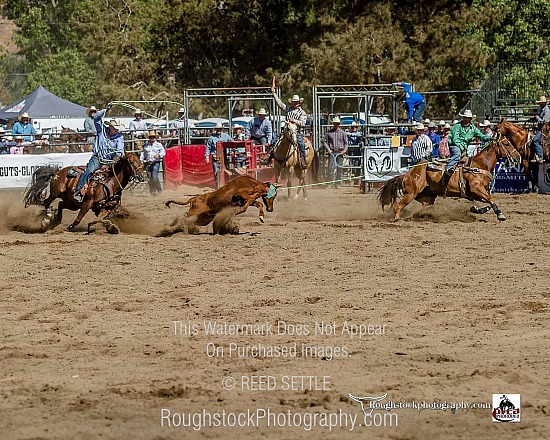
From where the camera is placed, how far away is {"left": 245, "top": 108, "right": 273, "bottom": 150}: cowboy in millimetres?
20969

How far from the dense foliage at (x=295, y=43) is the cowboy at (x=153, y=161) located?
14.0 meters

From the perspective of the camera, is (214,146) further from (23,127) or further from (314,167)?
(23,127)

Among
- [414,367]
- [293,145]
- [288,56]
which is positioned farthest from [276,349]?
[288,56]

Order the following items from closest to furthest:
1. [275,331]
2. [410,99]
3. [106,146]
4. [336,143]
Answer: [275,331], [106,146], [410,99], [336,143]

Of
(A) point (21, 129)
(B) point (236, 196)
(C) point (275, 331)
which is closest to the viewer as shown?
(C) point (275, 331)

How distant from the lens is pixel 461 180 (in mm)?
14227

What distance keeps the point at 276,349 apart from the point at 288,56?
33944 mm

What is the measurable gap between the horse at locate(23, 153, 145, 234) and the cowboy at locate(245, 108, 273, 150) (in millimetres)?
7260

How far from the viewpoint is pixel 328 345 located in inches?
284

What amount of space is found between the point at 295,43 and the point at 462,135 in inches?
981

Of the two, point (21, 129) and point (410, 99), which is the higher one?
point (410, 99)

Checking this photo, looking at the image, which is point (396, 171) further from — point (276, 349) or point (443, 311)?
point (276, 349)

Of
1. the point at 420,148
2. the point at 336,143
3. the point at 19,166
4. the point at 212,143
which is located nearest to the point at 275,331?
the point at 420,148

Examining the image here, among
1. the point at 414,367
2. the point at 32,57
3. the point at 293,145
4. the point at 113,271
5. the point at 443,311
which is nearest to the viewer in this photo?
the point at 414,367
